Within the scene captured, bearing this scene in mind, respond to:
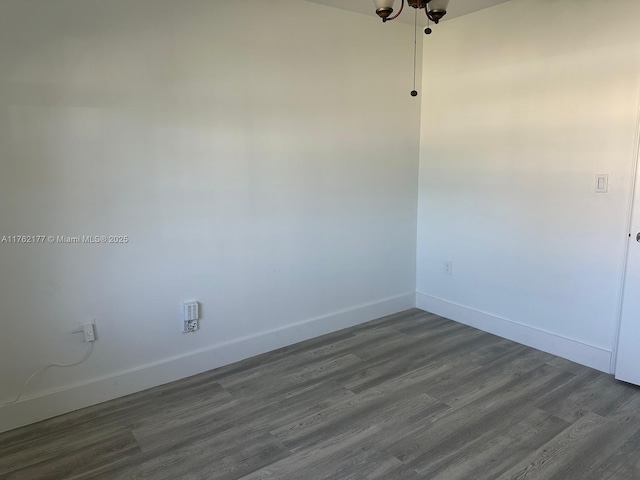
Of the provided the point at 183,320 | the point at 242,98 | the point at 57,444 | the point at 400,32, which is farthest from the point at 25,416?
the point at 400,32

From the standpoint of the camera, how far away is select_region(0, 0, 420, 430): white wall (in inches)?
90.1

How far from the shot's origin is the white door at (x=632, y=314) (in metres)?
2.62

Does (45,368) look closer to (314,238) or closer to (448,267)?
(314,238)

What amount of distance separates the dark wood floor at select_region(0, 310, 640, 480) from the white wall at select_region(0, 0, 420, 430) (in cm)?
30

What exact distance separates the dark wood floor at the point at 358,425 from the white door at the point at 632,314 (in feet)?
0.41

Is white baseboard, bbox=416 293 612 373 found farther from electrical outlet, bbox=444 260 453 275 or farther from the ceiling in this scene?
the ceiling

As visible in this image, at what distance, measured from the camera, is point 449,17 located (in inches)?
139

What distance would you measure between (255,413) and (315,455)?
503mm

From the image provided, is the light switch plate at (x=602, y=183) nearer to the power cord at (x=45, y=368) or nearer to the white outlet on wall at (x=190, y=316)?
the white outlet on wall at (x=190, y=316)

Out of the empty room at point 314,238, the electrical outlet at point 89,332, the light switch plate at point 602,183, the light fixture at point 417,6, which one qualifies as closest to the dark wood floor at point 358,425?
the empty room at point 314,238

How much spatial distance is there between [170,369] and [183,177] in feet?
4.14

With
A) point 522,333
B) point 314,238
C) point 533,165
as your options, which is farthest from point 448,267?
point 314,238

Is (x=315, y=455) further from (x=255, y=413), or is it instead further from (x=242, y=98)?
(x=242, y=98)

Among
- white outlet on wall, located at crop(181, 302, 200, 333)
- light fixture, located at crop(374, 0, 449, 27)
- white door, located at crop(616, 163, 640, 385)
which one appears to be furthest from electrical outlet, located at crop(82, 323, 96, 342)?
white door, located at crop(616, 163, 640, 385)
